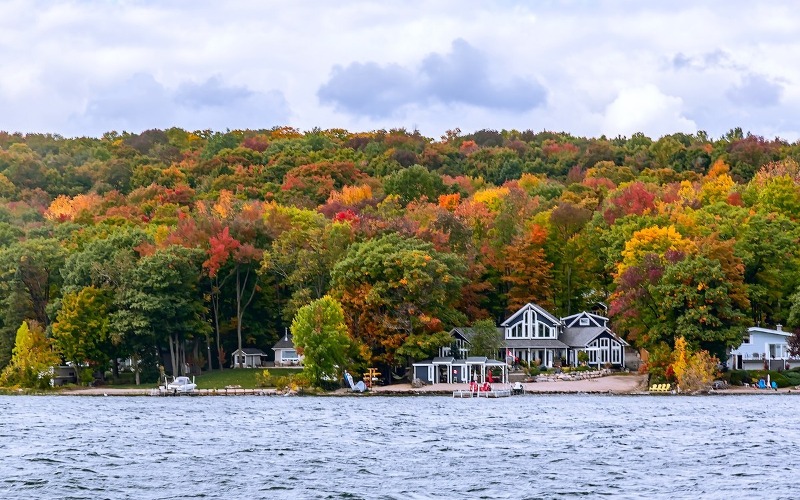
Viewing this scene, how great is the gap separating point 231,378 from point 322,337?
47.5 feet

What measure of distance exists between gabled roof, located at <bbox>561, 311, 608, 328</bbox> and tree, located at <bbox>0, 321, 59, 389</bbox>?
3975 centimetres

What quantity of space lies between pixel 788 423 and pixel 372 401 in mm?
28041

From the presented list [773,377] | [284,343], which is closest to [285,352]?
[284,343]

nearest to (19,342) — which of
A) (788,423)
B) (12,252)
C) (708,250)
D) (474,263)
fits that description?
(12,252)

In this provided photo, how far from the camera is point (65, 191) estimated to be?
152000 millimetres

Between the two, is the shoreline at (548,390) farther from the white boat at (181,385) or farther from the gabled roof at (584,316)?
the gabled roof at (584,316)

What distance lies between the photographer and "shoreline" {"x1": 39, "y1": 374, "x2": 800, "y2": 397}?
274ft

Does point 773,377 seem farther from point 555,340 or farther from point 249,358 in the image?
point 249,358

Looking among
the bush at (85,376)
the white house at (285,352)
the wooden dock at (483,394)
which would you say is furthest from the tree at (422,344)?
the bush at (85,376)

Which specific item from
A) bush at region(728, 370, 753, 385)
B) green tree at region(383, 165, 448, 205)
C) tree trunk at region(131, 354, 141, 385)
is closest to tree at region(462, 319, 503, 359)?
bush at region(728, 370, 753, 385)

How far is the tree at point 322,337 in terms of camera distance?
83688 mm

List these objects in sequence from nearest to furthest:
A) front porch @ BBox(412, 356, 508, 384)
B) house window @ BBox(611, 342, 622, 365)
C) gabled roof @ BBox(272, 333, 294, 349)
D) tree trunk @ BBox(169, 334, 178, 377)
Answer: front porch @ BBox(412, 356, 508, 384), tree trunk @ BBox(169, 334, 178, 377), house window @ BBox(611, 342, 622, 365), gabled roof @ BBox(272, 333, 294, 349)

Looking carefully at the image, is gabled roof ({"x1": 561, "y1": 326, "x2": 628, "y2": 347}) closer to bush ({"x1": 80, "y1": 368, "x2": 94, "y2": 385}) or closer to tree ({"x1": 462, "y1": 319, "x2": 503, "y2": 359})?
tree ({"x1": 462, "y1": 319, "x2": 503, "y2": 359})

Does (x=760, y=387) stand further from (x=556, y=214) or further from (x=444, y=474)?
(x=444, y=474)
